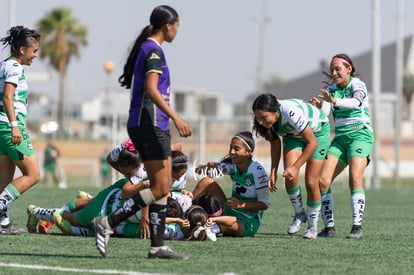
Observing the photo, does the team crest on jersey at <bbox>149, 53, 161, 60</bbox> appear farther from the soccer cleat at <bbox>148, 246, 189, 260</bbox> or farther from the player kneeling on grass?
the player kneeling on grass

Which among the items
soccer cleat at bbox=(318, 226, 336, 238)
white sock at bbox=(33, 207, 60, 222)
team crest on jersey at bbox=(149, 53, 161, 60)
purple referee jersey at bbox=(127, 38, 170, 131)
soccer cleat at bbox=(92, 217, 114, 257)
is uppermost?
Answer: team crest on jersey at bbox=(149, 53, 161, 60)

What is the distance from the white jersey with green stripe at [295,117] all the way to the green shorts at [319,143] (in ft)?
0.60

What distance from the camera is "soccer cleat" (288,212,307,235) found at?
38.7 feet

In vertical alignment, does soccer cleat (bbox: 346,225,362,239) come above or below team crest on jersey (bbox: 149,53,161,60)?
below

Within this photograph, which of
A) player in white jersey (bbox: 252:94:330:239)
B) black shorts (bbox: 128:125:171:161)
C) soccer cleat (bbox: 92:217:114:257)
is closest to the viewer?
black shorts (bbox: 128:125:171:161)

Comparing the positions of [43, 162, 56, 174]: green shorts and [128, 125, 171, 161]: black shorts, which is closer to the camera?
[128, 125, 171, 161]: black shorts

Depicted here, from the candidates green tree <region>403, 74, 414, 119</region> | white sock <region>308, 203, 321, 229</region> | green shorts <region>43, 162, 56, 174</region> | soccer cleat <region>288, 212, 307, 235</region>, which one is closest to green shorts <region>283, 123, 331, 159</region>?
white sock <region>308, 203, 321, 229</region>

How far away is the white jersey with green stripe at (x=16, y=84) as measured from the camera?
1057 cm

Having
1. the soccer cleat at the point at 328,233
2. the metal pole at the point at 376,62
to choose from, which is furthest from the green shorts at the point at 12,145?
the metal pole at the point at 376,62

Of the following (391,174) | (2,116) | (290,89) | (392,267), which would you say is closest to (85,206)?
(2,116)

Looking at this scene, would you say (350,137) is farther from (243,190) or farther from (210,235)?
(210,235)

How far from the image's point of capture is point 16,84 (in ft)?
34.6

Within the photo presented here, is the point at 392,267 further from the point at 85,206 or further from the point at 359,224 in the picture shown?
the point at 85,206

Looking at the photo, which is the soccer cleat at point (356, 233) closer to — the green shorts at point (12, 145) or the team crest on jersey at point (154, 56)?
the green shorts at point (12, 145)
